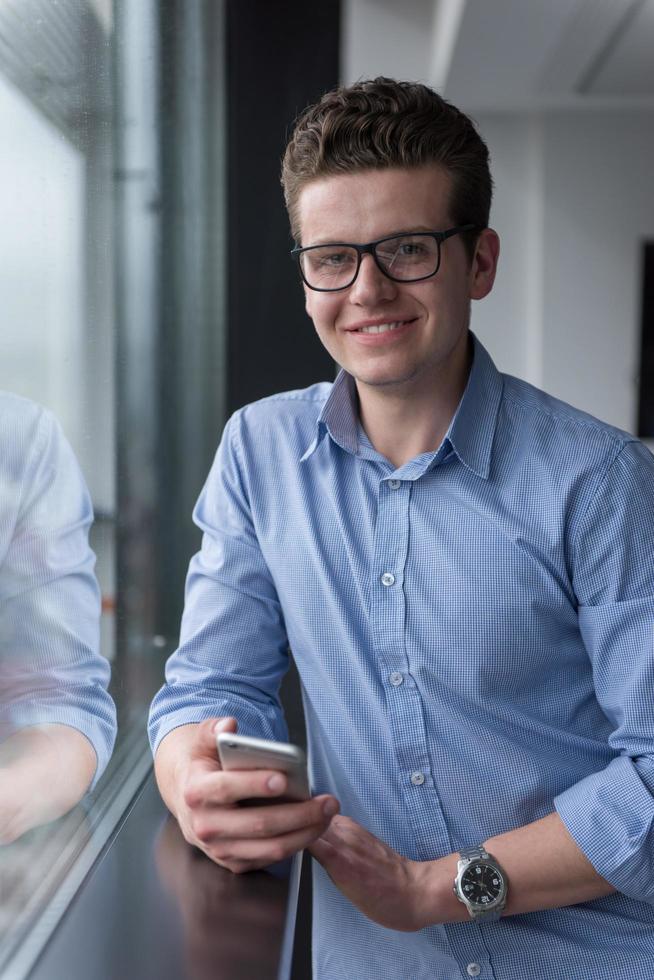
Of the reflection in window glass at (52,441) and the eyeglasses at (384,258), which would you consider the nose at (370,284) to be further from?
the reflection in window glass at (52,441)

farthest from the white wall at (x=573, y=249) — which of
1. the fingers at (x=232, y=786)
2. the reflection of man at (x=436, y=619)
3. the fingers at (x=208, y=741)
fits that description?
the fingers at (x=232, y=786)

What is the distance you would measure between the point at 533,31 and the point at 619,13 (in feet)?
1.06

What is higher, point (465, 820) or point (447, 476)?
point (447, 476)

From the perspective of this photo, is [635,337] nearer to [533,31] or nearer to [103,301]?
[533,31]

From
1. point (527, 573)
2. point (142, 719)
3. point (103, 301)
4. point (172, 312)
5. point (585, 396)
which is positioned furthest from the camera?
point (585, 396)

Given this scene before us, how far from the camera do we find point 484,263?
141 centimetres

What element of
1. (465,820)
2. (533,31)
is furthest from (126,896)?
(533,31)

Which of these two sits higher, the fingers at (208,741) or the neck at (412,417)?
the neck at (412,417)

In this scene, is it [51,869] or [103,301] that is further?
[103,301]

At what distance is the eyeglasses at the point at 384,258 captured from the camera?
1.27 meters

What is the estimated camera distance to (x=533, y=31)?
3.61 metres

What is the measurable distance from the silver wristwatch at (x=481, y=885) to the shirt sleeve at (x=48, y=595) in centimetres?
51

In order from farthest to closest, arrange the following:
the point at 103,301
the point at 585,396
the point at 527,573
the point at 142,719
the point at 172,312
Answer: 1. the point at 585,396
2. the point at 172,312
3. the point at 142,719
4. the point at 103,301
5. the point at 527,573

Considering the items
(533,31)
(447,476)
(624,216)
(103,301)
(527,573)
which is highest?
(533,31)
